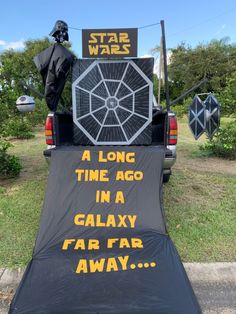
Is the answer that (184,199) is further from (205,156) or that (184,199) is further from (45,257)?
(205,156)

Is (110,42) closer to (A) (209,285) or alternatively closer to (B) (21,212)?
(B) (21,212)

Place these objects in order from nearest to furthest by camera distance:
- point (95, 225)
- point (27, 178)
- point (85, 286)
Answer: point (85, 286) < point (95, 225) < point (27, 178)

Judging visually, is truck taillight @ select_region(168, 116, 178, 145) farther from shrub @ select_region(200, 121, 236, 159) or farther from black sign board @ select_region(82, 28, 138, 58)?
shrub @ select_region(200, 121, 236, 159)

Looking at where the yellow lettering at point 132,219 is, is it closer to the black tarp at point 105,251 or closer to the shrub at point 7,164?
the black tarp at point 105,251

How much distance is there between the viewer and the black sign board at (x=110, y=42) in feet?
12.8

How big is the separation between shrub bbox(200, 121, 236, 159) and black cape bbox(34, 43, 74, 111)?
4071mm

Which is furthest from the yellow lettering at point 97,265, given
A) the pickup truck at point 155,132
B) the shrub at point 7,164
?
the shrub at point 7,164

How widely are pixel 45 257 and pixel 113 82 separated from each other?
2.22 metres

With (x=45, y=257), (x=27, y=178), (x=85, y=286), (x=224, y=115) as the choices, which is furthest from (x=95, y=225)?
(x=224, y=115)

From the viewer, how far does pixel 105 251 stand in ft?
9.88

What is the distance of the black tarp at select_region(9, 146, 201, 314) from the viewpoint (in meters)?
2.37

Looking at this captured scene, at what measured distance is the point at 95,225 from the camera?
10.8 feet

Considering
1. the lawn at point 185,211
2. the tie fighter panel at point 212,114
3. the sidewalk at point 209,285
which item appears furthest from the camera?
the tie fighter panel at point 212,114

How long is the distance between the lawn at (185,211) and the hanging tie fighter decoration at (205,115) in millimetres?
801
